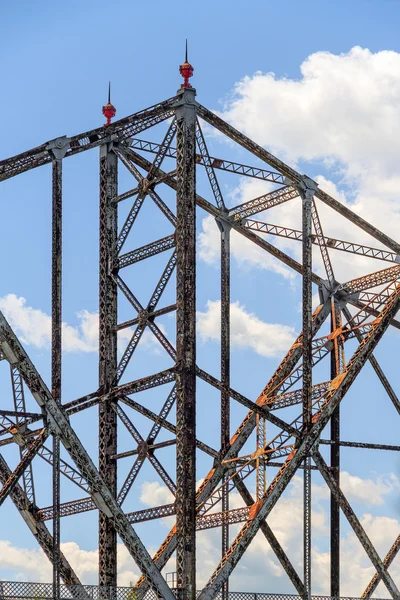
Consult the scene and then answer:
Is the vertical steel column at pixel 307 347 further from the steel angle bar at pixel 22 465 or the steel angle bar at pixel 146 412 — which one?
the steel angle bar at pixel 22 465

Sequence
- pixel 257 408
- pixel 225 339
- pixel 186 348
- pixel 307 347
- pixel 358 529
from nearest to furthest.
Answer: pixel 186 348
pixel 257 408
pixel 307 347
pixel 225 339
pixel 358 529

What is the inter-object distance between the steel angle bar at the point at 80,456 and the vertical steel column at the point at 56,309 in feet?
1.44

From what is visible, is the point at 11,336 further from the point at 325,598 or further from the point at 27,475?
the point at 325,598

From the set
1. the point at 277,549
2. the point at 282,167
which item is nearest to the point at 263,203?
the point at 282,167

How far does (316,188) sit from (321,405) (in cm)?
675

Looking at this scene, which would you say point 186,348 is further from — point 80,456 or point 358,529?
point 358,529

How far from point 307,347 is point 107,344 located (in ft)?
20.6

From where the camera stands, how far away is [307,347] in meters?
60.1

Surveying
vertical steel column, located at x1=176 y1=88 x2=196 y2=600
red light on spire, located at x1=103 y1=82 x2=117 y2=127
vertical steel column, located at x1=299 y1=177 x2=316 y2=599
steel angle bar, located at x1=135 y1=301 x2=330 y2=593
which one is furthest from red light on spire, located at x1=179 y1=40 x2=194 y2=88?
steel angle bar, located at x1=135 y1=301 x2=330 y2=593

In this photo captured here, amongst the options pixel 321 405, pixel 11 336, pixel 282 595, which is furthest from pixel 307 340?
pixel 11 336

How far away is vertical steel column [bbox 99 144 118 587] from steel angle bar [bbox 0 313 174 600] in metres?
3.32

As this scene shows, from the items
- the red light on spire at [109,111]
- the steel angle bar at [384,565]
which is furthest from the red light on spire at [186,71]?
the steel angle bar at [384,565]

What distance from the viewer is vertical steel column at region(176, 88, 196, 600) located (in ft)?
177

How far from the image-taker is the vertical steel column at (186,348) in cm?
5388
